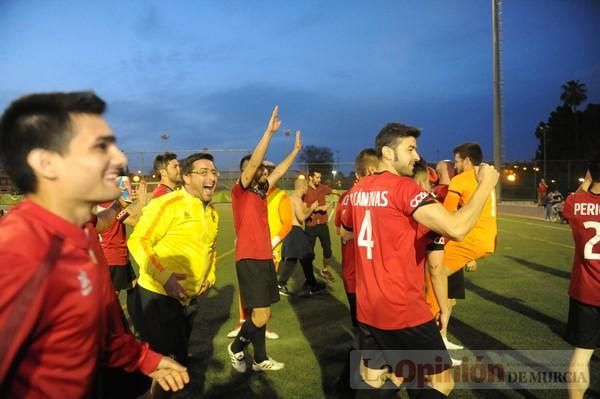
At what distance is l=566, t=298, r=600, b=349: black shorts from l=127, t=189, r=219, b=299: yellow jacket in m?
3.29

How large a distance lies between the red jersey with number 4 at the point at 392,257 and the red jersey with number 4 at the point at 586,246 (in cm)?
166

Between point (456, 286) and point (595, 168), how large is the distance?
270cm

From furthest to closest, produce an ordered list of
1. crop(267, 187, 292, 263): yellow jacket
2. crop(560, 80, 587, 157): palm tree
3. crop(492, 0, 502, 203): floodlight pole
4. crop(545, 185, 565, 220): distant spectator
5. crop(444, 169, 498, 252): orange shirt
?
crop(560, 80, 587, 157): palm tree → crop(492, 0, 502, 203): floodlight pole → crop(545, 185, 565, 220): distant spectator → crop(267, 187, 292, 263): yellow jacket → crop(444, 169, 498, 252): orange shirt

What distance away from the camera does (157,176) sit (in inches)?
289

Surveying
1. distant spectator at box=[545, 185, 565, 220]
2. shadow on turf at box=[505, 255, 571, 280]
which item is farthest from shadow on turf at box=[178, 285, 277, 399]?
distant spectator at box=[545, 185, 565, 220]

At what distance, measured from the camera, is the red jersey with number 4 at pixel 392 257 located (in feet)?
10.1

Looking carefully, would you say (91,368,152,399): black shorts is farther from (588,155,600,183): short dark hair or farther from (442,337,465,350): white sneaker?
(442,337,465,350): white sneaker

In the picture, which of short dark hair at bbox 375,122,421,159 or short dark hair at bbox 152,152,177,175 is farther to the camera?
short dark hair at bbox 152,152,177,175

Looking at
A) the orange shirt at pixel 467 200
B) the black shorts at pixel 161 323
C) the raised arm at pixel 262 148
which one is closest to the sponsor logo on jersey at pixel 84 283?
the black shorts at pixel 161 323

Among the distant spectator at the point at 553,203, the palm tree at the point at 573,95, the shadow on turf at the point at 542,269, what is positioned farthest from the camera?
the palm tree at the point at 573,95

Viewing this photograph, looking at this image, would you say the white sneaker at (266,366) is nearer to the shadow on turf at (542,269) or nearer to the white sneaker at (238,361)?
the white sneaker at (238,361)

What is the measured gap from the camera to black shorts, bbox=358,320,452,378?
9.96 feet

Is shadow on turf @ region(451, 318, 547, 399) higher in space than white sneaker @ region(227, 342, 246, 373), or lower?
lower

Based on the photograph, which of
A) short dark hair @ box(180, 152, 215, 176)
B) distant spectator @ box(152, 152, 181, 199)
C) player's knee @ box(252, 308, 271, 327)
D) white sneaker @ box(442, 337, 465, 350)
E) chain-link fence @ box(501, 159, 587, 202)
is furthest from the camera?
chain-link fence @ box(501, 159, 587, 202)
